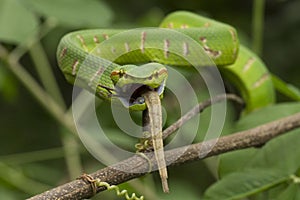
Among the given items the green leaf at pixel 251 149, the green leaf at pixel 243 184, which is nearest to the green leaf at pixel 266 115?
the green leaf at pixel 251 149

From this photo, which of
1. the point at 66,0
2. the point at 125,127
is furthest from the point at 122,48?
the point at 66,0

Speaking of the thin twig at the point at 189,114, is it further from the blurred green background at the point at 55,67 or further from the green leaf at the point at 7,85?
the green leaf at the point at 7,85

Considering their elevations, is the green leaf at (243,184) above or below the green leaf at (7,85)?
above

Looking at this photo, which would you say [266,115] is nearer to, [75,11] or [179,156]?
[179,156]

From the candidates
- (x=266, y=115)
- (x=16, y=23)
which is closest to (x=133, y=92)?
(x=266, y=115)

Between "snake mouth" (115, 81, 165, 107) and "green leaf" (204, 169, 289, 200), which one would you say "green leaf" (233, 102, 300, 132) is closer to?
"green leaf" (204, 169, 289, 200)

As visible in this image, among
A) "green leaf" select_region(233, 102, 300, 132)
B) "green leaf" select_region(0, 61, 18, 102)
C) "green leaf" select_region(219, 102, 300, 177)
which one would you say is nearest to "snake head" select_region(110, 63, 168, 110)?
"green leaf" select_region(219, 102, 300, 177)

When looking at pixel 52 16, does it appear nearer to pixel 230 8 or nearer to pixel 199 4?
pixel 199 4

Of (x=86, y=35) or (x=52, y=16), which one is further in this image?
(x=52, y=16)
